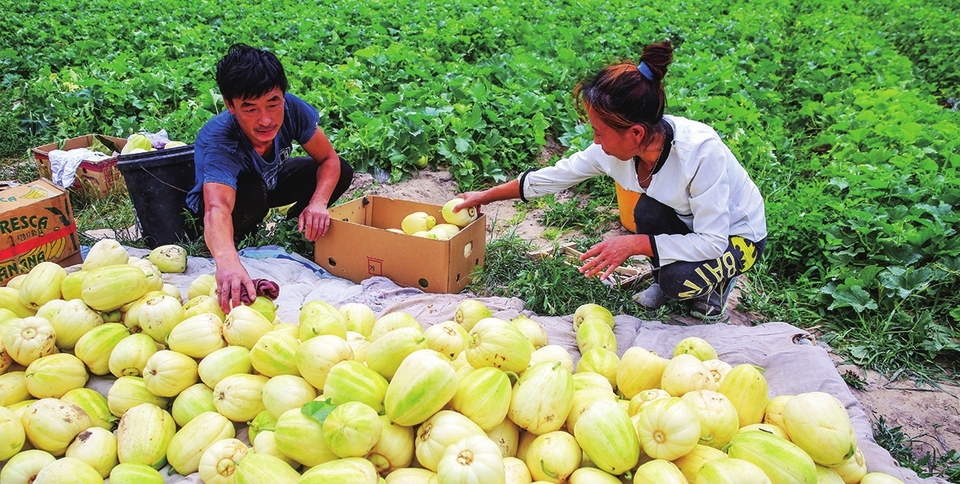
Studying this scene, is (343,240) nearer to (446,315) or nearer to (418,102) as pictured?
(446,315)

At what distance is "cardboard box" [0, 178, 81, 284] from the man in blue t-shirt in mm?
720

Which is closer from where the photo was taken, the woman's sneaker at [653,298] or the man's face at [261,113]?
the man's face at [261,113]

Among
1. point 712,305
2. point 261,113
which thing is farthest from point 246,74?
point 712,305

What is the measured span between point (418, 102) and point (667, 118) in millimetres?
3693

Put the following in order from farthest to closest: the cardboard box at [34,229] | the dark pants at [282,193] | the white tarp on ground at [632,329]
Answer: the dark pants at [282,193] → the cardboard box at [34,229] → the white tarp on ground at [632,329]

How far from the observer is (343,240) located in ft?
13.2

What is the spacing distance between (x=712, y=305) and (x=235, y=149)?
293 centimetres

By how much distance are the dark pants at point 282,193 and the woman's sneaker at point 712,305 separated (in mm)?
2630

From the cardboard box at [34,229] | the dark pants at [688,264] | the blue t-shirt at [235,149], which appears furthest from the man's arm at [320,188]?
the dark pants at [688,264]

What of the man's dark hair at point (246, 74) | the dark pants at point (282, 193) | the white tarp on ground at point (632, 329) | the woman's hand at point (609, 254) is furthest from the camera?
the dark pants at point (282, 193)

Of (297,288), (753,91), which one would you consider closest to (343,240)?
(297,288)

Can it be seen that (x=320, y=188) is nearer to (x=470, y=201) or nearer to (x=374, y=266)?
(x=374, y=266)

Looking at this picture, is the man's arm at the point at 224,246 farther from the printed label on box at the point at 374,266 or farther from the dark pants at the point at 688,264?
the dark pants at the point at 688,264

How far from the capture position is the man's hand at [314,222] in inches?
155
